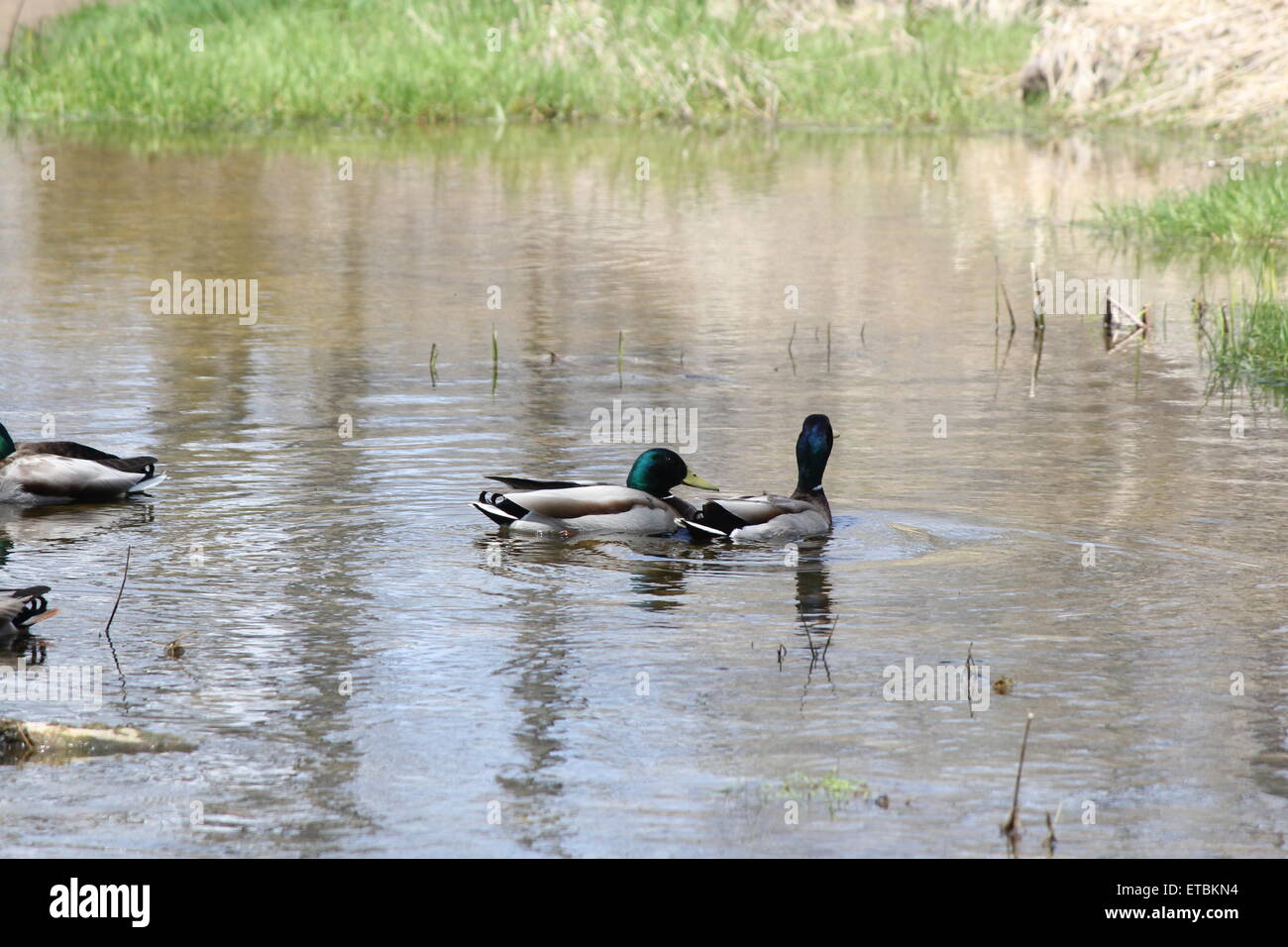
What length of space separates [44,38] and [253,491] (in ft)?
86.2

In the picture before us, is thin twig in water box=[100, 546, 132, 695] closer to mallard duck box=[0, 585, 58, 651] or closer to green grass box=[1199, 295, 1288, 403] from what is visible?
mallard duck box=[0, 585, 58, 651]

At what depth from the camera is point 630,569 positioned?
9000mm

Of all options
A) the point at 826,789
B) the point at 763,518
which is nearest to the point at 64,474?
the point at 763,518

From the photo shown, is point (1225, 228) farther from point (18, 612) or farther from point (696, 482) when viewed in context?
point (18, 612)

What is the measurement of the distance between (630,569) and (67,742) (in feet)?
10.5

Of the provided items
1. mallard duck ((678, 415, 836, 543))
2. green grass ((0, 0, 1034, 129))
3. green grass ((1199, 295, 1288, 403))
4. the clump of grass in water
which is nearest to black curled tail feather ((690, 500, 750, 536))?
mallard duck ((678, 415, 836, 543))

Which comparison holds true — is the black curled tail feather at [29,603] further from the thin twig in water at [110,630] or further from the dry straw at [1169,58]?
the dry straw at [1169,58]

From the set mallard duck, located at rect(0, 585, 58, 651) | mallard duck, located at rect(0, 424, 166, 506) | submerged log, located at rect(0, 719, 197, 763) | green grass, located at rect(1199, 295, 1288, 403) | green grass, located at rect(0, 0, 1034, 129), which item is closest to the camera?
submerged log, located at rect(0, 719, 197, 763)

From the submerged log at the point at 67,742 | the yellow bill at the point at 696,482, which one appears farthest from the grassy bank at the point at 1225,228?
the submerged log at the point at 67,742

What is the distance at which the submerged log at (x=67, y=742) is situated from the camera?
6234 mm

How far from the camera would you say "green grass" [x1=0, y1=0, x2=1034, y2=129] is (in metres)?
31.0

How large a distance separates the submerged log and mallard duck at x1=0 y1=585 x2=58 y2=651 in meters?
1.16

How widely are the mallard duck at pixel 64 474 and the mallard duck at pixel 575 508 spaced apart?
1686 mm

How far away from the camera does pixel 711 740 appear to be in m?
6.59
